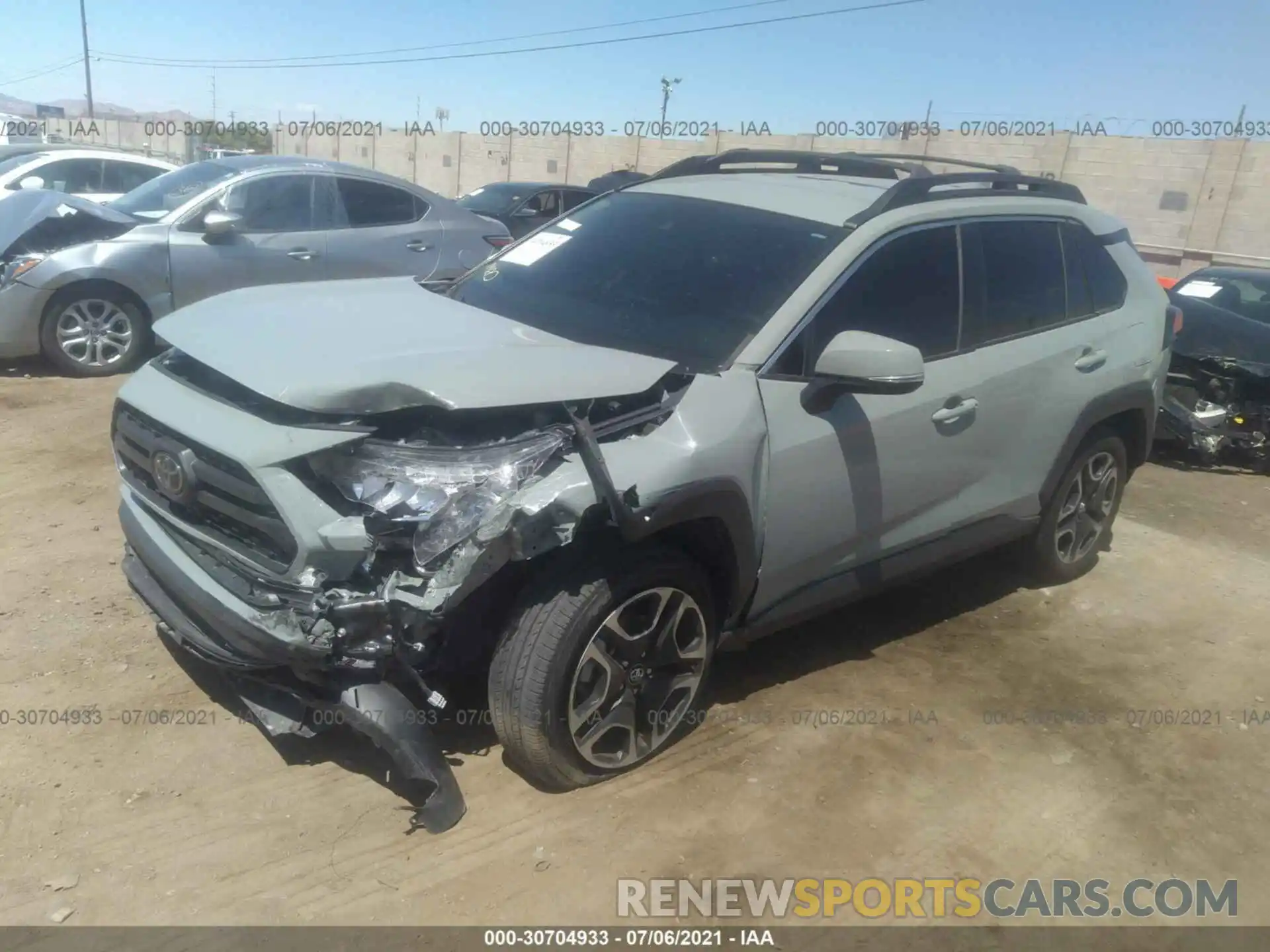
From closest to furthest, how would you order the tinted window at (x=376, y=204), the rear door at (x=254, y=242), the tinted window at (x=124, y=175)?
the rear door at (x=254, y=242), the tinted window at (x=376, y=204), the tinted window at (x=124, y=175)

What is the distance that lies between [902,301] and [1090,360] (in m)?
1.30

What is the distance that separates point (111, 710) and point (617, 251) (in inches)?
96.2

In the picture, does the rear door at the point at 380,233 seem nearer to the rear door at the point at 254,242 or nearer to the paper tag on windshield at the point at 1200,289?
the rear door at the point at 254,242

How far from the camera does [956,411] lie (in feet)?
12.5

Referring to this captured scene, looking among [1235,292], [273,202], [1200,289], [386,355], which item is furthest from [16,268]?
[1235,292]

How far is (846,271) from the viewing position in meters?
3.49

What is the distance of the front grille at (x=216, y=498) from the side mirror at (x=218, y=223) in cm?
480

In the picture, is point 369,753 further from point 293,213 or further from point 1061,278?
point 293,213

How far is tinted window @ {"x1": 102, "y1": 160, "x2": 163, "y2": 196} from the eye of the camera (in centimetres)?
1108

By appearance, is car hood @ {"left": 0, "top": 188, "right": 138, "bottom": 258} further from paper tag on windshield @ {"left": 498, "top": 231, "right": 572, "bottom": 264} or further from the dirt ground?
paper tag on windshield @ {"left": 498, "top": 231, "right": 572, "bottom": 264}

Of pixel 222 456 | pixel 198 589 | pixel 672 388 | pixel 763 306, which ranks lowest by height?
pixel 198 589

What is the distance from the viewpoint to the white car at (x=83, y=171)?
419 inches

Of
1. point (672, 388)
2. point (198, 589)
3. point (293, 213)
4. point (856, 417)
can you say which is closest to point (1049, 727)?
point (856, 417)

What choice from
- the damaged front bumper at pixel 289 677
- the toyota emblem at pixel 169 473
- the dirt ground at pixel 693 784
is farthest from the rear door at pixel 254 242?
the damaged front bumper at pixel 289 677
